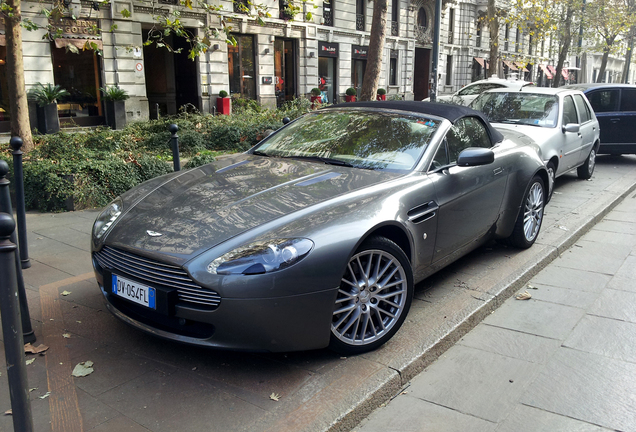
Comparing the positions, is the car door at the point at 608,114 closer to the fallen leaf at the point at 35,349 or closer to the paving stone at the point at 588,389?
the paving stone at the point at 588,389

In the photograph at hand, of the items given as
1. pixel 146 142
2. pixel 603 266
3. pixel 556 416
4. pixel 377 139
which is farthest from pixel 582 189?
pixel 146 142

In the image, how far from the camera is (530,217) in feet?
18.0

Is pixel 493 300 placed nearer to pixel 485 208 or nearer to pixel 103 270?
pixel 485 208

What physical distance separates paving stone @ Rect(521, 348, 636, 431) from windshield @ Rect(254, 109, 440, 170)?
168cm

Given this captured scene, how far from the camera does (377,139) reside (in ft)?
14.1

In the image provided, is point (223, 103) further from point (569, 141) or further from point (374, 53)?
point (569, 141)

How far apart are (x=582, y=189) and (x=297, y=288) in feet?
24.7

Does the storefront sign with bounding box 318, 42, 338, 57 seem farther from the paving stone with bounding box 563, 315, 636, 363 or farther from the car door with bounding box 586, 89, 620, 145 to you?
the paving stone with bounding box 563, 315, 636, 363

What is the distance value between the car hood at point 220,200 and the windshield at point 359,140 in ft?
0.59

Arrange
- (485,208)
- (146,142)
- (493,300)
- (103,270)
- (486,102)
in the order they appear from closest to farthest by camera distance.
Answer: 1. (103,270)
2. (493,300)
3. (485,208)
4. (486,102)
5. (146,142)

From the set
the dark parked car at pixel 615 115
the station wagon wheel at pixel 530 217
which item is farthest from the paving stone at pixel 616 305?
the dark parked car at pixel 615 115

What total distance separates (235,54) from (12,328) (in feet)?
76.6

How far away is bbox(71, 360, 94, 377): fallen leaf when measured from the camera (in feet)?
→ 10.0

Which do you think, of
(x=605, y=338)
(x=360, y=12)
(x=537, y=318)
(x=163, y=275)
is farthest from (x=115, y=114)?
(x=605, y=338)
